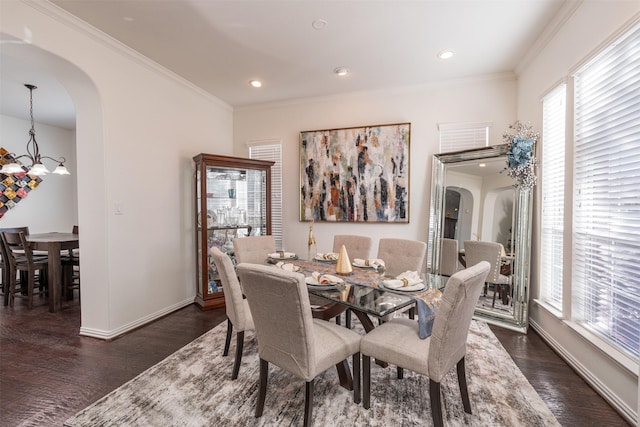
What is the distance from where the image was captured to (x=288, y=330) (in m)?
1.59

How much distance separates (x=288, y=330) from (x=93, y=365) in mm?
1960

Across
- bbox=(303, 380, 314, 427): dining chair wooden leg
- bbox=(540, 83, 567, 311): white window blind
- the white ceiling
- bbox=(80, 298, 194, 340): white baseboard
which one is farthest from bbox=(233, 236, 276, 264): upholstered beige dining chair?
bbox=(540, 83, 567, 311): white window blind

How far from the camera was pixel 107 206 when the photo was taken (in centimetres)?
285

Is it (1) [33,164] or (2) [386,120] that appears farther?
(1) [33,164]

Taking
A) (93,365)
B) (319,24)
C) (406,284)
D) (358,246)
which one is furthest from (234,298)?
(319,24)

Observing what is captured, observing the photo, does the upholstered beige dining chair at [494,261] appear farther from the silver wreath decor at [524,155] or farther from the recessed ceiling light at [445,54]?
the recessed ceiling light at [445,54]

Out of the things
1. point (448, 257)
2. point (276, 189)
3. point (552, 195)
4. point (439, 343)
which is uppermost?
point (276, 189)

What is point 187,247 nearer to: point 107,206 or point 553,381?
point 107,206

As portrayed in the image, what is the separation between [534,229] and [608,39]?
1.81 meters

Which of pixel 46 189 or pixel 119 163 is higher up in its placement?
pixel 119 163

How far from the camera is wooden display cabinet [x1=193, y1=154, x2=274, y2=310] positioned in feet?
12.3

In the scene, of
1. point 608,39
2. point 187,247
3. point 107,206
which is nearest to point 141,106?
point 107,206

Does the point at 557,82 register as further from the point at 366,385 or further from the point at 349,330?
the point at 366,385

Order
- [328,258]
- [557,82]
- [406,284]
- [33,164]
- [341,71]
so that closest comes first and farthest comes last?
[406,284]
[557,82]
[328,258]
[341,71]
[33,164]
